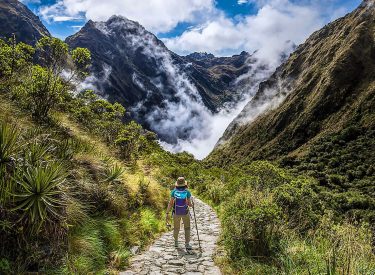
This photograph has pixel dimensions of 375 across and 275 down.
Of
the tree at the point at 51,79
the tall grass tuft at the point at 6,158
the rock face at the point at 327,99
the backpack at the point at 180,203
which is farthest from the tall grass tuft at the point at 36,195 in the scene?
the rock face at the point at 327,99

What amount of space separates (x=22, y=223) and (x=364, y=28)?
17110 centimetres

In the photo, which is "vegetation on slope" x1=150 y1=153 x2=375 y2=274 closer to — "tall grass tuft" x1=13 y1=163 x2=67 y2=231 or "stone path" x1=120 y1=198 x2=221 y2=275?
"stone path" x1=120 y1=198 x2=221 y2=275

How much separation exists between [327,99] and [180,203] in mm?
143626

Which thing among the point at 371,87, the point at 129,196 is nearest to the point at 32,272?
the point at 129,196

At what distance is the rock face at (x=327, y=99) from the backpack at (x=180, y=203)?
12143 cm

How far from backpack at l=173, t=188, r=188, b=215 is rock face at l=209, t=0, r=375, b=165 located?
121 metres

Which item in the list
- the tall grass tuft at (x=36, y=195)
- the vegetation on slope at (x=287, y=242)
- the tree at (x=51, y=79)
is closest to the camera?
the tall grass tuft at (x=36, y=195)

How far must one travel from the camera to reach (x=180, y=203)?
10969mm

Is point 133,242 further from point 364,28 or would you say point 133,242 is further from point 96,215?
point 364,28

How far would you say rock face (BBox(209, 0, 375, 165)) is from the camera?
13441 cm

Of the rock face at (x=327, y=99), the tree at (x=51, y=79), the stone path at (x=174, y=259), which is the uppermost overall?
the rock face at (x=327, y=99)

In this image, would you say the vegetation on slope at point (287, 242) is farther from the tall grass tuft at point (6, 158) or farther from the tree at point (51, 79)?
the tree at point (51, 79)

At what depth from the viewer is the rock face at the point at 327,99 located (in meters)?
134

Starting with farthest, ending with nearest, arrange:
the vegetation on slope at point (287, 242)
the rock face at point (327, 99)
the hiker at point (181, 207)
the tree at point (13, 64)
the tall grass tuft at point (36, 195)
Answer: the rock face at point (327, 99), the tree at point (13, 64), the hiker at point (181, 207), the vegetation on slope at point (287, 242), the tall grass tuft at point (36, 195)
